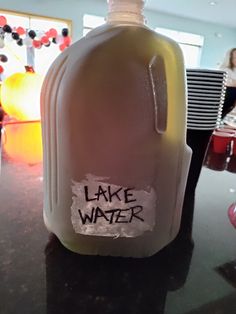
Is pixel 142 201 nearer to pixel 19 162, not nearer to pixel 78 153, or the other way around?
pixel 78 153

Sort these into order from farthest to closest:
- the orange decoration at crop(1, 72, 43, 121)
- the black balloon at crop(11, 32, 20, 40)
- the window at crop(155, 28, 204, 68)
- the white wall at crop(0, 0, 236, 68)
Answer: the window at crop(155, 28, 204, 68) → the white wall at crop(0, 0, 236, 68) → the black balloon at crop(11, 32, 20, 40) → the orange decoration at crop(1, 72, 43, 121)

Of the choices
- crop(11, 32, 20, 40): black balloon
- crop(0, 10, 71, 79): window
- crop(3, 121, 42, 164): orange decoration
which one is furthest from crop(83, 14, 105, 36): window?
crop(3, 121, 42, 164): orange decoration

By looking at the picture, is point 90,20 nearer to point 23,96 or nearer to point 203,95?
point 23,96

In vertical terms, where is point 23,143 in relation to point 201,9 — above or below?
Answer: below

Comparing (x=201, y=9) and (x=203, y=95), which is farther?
(x=201, y=9)

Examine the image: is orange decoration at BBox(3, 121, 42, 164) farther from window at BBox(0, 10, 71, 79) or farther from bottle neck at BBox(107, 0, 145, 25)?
window at BBox(0, 10, 71, 79)

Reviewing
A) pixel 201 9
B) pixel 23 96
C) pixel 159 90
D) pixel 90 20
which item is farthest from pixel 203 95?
pixel 201 9

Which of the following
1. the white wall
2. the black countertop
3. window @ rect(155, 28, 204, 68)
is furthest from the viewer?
window @ rect(155, 28, 204, 68)
